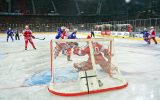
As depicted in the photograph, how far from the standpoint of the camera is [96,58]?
6902mm

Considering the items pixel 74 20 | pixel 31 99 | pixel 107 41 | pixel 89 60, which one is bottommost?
pixel 31 99

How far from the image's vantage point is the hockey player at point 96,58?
6.51 m

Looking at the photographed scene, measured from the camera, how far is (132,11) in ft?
160

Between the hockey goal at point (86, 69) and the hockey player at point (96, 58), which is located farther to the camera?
the hockey player at point (96, 58)

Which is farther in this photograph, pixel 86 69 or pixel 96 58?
pixel 96 58

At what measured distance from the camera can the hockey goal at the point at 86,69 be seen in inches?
242

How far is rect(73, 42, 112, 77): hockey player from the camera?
6.51 metres

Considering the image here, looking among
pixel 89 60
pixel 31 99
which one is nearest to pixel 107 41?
pixel 89 60

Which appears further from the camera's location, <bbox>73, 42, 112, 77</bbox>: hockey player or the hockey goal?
<bbox>73, 42, 112, 77</bbox>: hockey player

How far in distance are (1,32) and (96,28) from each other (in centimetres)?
1509

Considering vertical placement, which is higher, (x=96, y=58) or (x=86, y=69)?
(x=96, y=58)

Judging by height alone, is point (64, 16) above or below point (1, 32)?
above

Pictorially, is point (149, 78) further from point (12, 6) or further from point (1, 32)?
point (12, 6)

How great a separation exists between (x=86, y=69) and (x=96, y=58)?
2.16 ft
